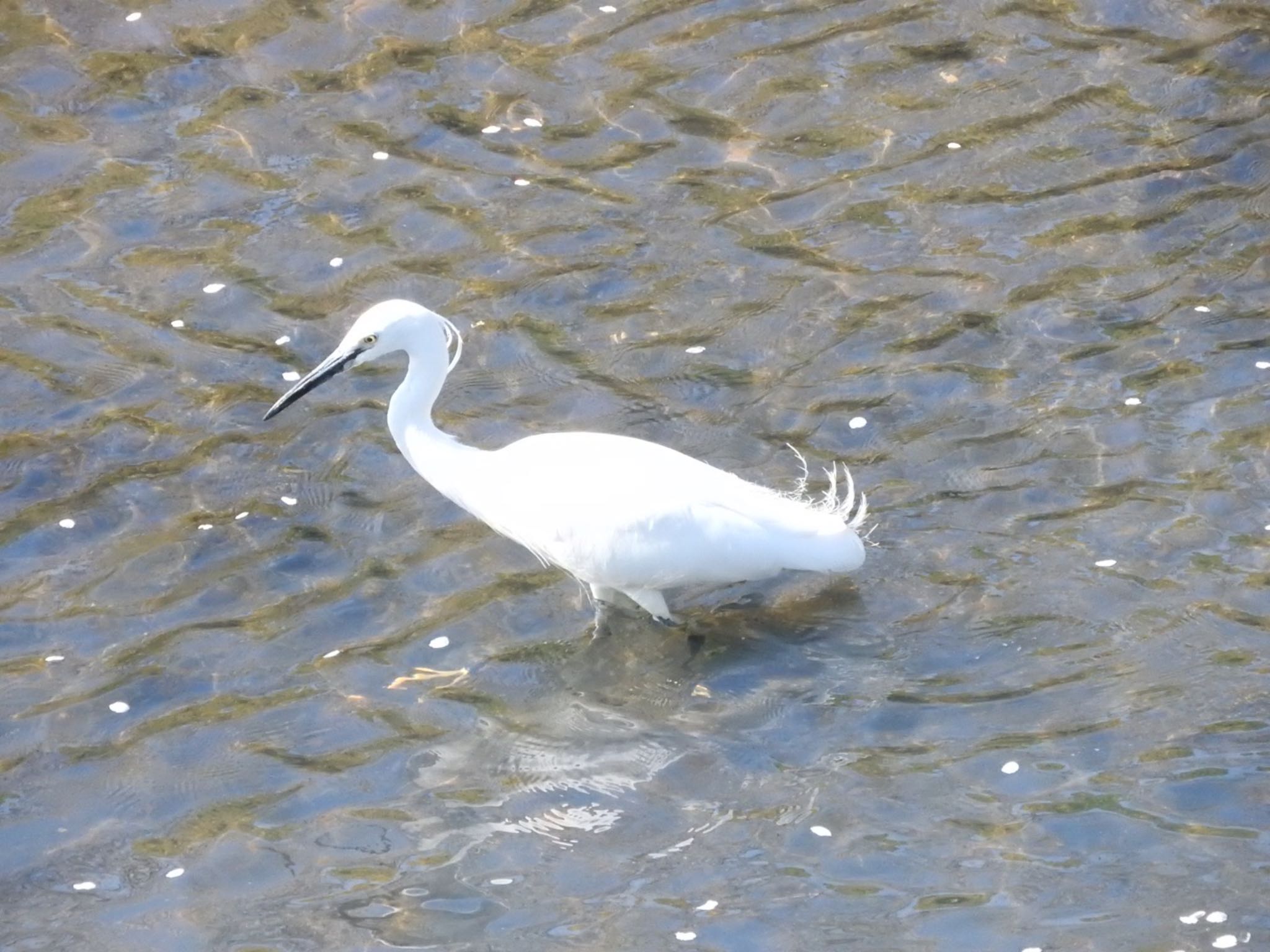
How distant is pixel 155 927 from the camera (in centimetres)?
561

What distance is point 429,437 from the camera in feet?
22.8

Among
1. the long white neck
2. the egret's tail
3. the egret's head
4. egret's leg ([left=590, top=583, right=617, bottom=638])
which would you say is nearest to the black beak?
the egret's head

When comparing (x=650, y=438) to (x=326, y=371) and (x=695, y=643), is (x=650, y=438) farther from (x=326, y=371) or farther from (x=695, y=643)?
(x=326, y=371)

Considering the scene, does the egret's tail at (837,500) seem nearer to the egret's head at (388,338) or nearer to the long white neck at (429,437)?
→ the long white neck at (429,437)

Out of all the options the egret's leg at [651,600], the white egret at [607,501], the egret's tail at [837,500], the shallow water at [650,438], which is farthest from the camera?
the egret's tail at [837,500]

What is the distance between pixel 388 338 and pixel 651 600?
1.45 m

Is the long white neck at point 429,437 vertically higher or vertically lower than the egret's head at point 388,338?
lower

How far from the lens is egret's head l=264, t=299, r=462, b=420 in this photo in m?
6.72

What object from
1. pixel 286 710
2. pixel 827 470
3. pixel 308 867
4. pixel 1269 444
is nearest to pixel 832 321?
pixel 827 470

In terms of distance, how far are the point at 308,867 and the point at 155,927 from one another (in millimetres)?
525

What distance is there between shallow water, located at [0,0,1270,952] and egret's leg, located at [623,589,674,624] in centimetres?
16

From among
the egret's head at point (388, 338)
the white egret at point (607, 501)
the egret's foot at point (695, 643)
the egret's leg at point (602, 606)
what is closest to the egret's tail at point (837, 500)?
the white egret at point (607, 501)

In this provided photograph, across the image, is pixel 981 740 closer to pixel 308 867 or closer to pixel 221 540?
pixel 308 867

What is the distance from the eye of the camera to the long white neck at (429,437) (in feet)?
22.6
